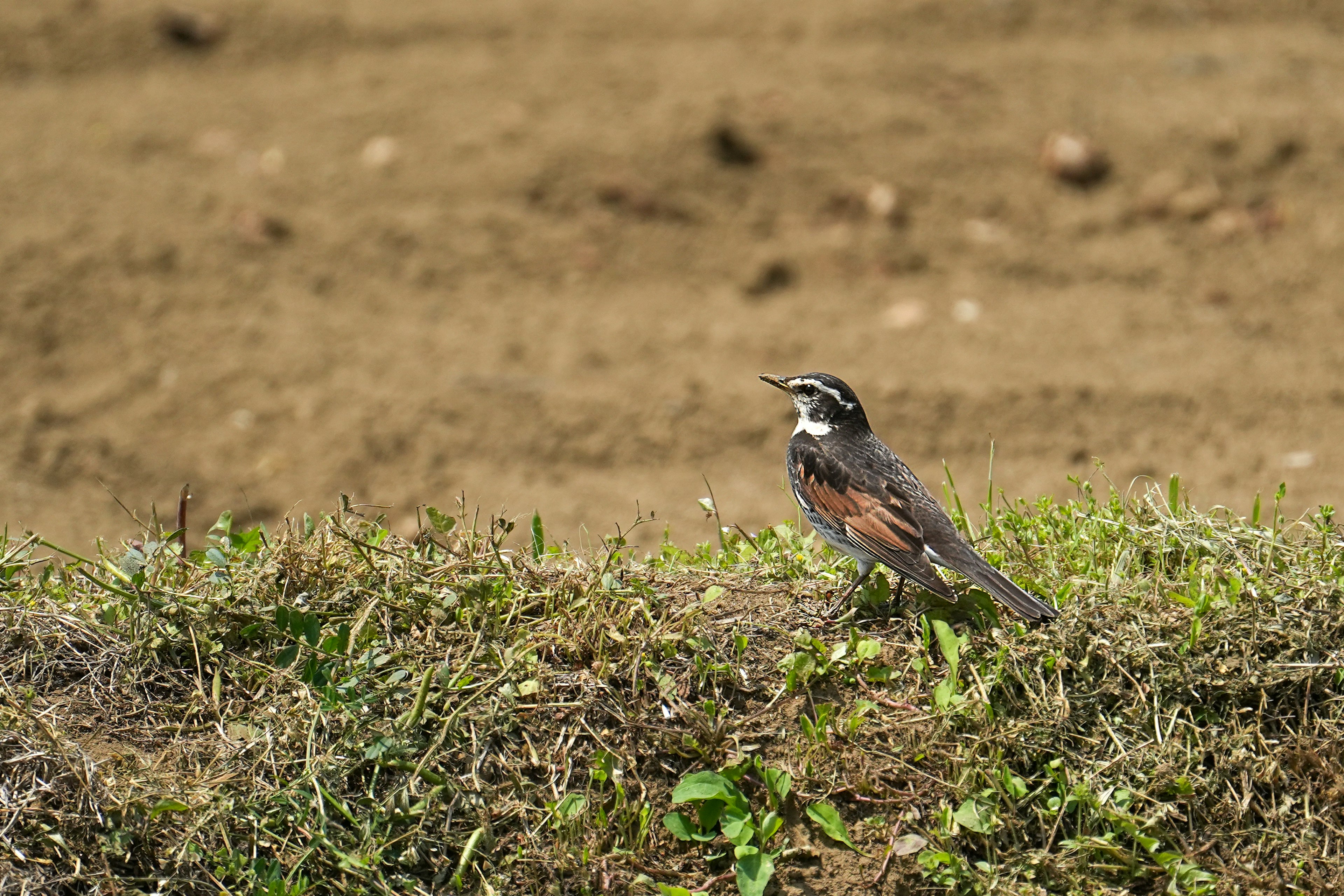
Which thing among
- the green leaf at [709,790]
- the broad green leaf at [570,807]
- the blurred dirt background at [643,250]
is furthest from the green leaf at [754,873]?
the blurred dirt background at [643,250]

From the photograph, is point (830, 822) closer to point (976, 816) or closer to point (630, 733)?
point (976, 816)

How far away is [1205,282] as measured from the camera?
8.65m

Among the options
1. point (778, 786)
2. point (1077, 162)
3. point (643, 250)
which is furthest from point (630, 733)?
point (1077, 162)

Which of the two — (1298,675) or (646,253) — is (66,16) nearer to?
(646,253)

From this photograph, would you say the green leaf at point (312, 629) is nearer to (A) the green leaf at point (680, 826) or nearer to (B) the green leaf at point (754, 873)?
(A) the green leaf at point (680, 826)

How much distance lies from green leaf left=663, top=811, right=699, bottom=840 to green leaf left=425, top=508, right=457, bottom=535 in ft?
4.15

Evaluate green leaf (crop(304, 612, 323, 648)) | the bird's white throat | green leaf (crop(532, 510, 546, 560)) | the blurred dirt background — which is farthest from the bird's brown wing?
the blurred dirt background

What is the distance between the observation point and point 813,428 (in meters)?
5.34

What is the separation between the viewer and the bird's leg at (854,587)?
428 cm

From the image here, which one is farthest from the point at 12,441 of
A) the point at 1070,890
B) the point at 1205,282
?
the point at 1205,282

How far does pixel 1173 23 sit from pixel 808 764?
9.23 metres

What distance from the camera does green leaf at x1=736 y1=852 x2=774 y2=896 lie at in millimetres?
3553

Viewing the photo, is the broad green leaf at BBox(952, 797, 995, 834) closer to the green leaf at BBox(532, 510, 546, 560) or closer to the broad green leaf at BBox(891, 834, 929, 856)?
the broad green leaf at BBox(891, 834, 929, 856)

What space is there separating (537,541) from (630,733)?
0.95 meters
